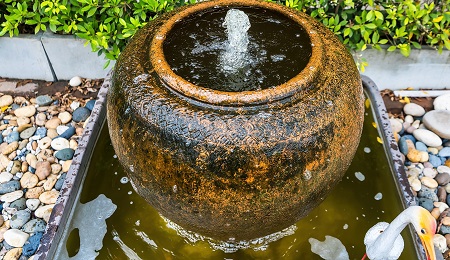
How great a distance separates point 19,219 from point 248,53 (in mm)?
1833

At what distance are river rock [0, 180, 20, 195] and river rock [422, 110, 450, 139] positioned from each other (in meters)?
3.03

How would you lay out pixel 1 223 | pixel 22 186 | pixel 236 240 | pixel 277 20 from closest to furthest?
pixel 236 240 → pixel 277 20 → pixel 1 223 → pixel 22 186

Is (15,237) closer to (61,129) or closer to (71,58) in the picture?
(61,129)

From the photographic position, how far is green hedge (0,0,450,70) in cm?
318

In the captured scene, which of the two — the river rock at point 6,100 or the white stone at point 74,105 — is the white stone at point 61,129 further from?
the river rock at point 6,100

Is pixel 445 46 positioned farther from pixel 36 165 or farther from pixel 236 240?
pixel 36 165

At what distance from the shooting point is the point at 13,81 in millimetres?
3807

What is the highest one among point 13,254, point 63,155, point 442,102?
point 442,102

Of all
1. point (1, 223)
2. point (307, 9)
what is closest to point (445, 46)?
point (307, 9)

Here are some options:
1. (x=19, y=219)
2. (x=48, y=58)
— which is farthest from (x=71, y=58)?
(x=19, y=219)

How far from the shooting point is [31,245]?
102 inches

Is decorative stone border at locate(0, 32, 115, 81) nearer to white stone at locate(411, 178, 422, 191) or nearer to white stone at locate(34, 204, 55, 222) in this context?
white stone at locate(34, 204, 55, 222)

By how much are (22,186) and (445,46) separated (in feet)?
10.9

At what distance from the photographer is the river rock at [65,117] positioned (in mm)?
3402
